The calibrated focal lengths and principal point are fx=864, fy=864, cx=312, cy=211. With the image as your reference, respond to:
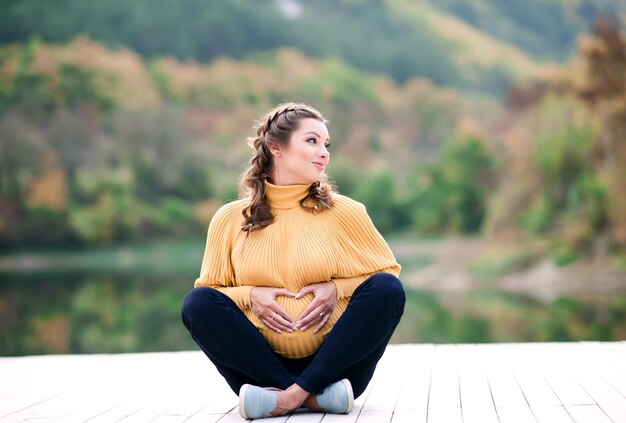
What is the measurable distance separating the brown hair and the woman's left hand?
23 cm

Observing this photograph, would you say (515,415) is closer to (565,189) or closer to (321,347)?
(321,347)

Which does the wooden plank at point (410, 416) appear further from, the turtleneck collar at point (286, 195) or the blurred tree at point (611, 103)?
the blurred tree at point (611, 103)

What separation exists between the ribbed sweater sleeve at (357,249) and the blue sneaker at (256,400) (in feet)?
1.14

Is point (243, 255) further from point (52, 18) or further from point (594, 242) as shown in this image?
point (52, 18)

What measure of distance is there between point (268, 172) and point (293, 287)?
0.38 meters

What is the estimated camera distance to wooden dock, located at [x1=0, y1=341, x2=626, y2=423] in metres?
2.43

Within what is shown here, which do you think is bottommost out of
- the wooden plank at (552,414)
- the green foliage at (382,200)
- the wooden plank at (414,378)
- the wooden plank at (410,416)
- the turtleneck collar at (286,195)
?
the green foliage at (382,200)

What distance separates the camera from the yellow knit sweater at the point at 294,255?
2.41 metres

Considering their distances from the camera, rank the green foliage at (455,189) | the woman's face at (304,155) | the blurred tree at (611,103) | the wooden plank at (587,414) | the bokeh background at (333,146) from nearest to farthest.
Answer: the wooden plank at (587,414) < the woman's face at (304,155) < the blurred tree at (611,103) < the bokeh background at (333,146) < the green foliage at (455,189)

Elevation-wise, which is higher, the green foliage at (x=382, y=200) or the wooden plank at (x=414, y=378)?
the wooden plank at (x=414, y=378)

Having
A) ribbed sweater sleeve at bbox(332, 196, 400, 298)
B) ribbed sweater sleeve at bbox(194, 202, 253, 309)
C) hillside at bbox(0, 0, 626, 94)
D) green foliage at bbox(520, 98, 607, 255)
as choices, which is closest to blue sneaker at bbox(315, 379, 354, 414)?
ribbed sweater sleeve at bbox(332, 196, 400, 298)

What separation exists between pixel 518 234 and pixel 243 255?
42.1 feet

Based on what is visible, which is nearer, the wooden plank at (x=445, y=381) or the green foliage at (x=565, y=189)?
the wooden plank at (x=445, y=381)

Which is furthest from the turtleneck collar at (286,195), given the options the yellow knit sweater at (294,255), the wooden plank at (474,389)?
the wooden plank at (474,389)
